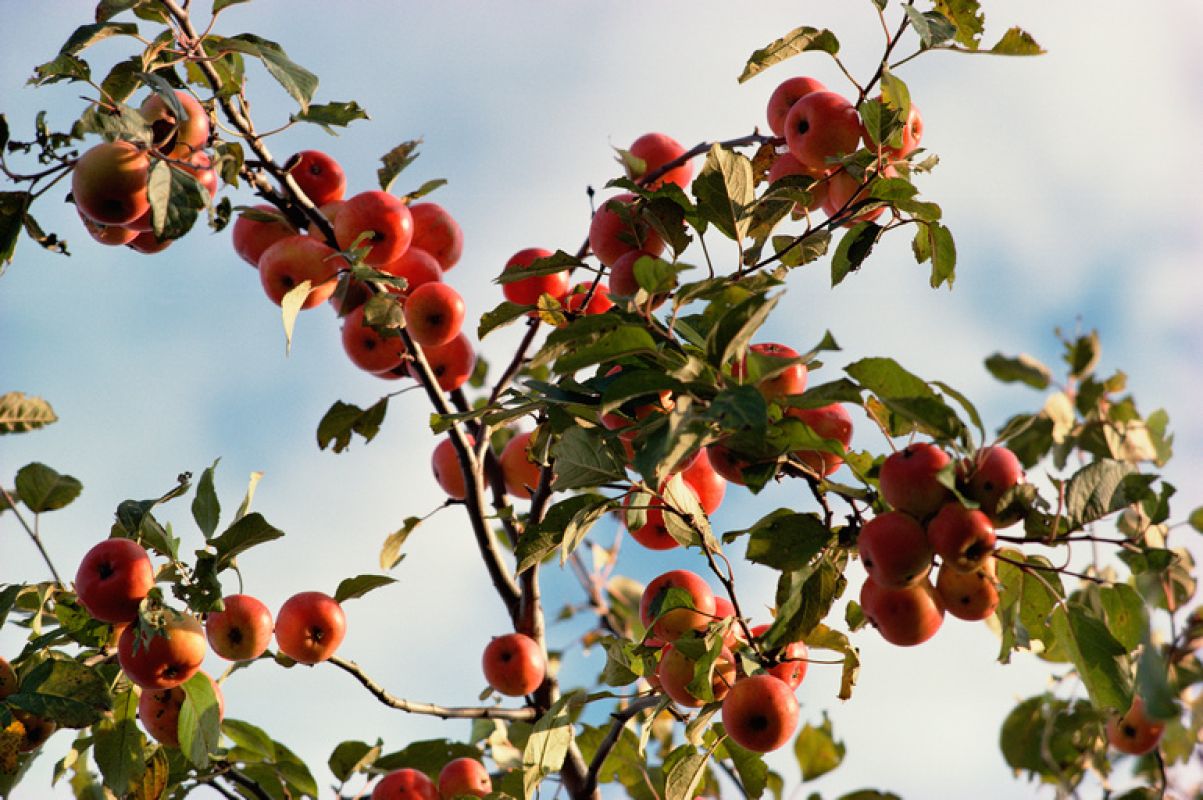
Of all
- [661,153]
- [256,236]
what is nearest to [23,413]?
[256,236]

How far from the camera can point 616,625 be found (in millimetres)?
4754

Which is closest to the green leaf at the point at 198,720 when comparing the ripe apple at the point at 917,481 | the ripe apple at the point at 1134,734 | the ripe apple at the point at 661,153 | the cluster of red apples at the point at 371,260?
the cluster of red apples at the point at 371,260

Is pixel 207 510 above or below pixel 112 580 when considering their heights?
above

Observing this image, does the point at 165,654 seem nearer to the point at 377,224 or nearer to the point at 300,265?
the point at 300,265

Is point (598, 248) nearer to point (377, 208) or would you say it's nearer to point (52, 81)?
point (377, 208)

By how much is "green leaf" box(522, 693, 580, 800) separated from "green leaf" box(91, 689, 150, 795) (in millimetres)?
944

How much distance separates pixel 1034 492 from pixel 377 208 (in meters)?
1.83

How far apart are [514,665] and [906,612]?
127 cm

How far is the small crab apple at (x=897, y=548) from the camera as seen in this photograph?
180cm

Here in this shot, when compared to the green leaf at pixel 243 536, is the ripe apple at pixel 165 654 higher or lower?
lower

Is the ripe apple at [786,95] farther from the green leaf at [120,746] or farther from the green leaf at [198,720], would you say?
the green leaf at [120,746]

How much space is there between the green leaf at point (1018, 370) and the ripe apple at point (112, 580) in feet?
6.20

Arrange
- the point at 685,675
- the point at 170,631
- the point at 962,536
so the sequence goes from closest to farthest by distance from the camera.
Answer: the point at 962,536 < the point at 685,675 < the point at 170,631

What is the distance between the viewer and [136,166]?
2375mm
